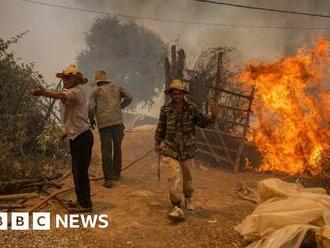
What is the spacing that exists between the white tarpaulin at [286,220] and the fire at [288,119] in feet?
15.9

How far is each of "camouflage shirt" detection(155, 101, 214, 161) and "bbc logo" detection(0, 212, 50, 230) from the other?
1.96 meters

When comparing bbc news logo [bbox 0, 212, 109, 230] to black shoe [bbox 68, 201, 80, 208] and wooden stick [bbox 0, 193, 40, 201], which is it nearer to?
black shoe [bbox 68, 201, 80, 208]

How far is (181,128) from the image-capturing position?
6.31 metres

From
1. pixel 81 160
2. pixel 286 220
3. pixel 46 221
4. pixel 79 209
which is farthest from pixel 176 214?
pixel 46 221

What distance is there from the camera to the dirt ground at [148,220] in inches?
205

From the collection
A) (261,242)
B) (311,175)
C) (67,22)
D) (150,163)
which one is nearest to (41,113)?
(150,163)

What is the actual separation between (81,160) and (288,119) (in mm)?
6367

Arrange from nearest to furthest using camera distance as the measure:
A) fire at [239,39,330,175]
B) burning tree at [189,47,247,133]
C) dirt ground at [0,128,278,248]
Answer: dirt ground at [0,128,278,248] < fire at [239,39,330,175] < burning tree at [189,47,247,133]

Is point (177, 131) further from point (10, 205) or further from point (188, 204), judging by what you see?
point (10, 205)

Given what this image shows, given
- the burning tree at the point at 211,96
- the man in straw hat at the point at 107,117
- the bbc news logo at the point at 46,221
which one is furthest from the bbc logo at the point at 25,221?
the burning tree at the point at 211,96

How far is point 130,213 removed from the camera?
638 centimetres

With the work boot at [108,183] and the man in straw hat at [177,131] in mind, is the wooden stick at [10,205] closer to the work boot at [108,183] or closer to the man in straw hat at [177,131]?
the work boot at [108,183]

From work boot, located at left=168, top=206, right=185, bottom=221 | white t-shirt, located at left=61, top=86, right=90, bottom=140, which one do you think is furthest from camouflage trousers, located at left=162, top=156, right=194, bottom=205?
white t-shirt, located at left=61, top=86, right=90, bottom=140

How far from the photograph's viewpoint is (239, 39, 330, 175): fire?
33.1ft
